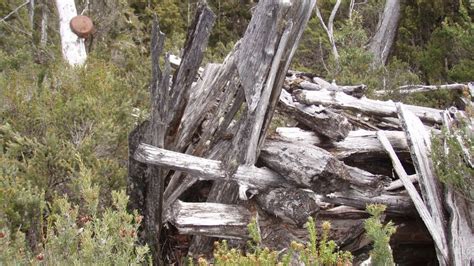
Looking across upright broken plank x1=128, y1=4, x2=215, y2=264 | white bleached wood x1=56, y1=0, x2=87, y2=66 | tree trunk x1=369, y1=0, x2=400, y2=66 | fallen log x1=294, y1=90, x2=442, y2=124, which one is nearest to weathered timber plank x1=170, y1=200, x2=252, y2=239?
upright broken plank x1=128, y1=4, x2=215, y2=264

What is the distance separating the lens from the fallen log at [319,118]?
5.47 metres

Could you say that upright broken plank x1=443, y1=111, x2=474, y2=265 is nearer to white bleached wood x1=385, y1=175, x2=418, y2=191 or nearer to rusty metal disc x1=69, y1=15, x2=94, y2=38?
white bleached wood x1=385, y1=175, x2=418, y2=191

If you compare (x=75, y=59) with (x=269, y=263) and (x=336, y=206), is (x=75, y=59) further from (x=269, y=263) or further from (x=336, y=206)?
(x=269, y=263)

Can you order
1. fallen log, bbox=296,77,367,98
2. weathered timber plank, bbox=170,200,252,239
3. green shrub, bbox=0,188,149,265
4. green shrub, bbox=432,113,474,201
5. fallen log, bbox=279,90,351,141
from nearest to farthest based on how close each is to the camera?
green shrub, bbox=0,188,149,265 → green shrub, bbox=432,113,474,201 → weathered timber plank, bbox=170,200,252,239 → fallen log, bbox=279,90,351,141 → fallen log, bbox=296,77,367,98

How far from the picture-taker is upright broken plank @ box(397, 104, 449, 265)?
5.04m

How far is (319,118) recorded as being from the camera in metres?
5.62

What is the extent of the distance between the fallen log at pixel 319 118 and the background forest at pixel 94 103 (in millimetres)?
1671

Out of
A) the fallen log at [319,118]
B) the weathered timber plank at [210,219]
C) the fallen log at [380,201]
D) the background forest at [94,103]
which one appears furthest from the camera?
the fallen log at [319,118]

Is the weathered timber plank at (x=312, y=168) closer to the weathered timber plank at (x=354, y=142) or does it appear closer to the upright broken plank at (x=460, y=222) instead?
the weathered timber plank at (x=354, y=142)

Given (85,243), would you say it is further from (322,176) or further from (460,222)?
(460,222)

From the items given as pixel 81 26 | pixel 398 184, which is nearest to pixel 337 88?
pixel 398 184

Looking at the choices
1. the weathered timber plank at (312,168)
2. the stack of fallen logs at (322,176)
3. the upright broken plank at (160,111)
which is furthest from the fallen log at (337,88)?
the upright broken plank at (160,111)

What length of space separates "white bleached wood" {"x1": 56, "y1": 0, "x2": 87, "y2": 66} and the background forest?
14.9 inches

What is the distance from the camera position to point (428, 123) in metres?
6.45
